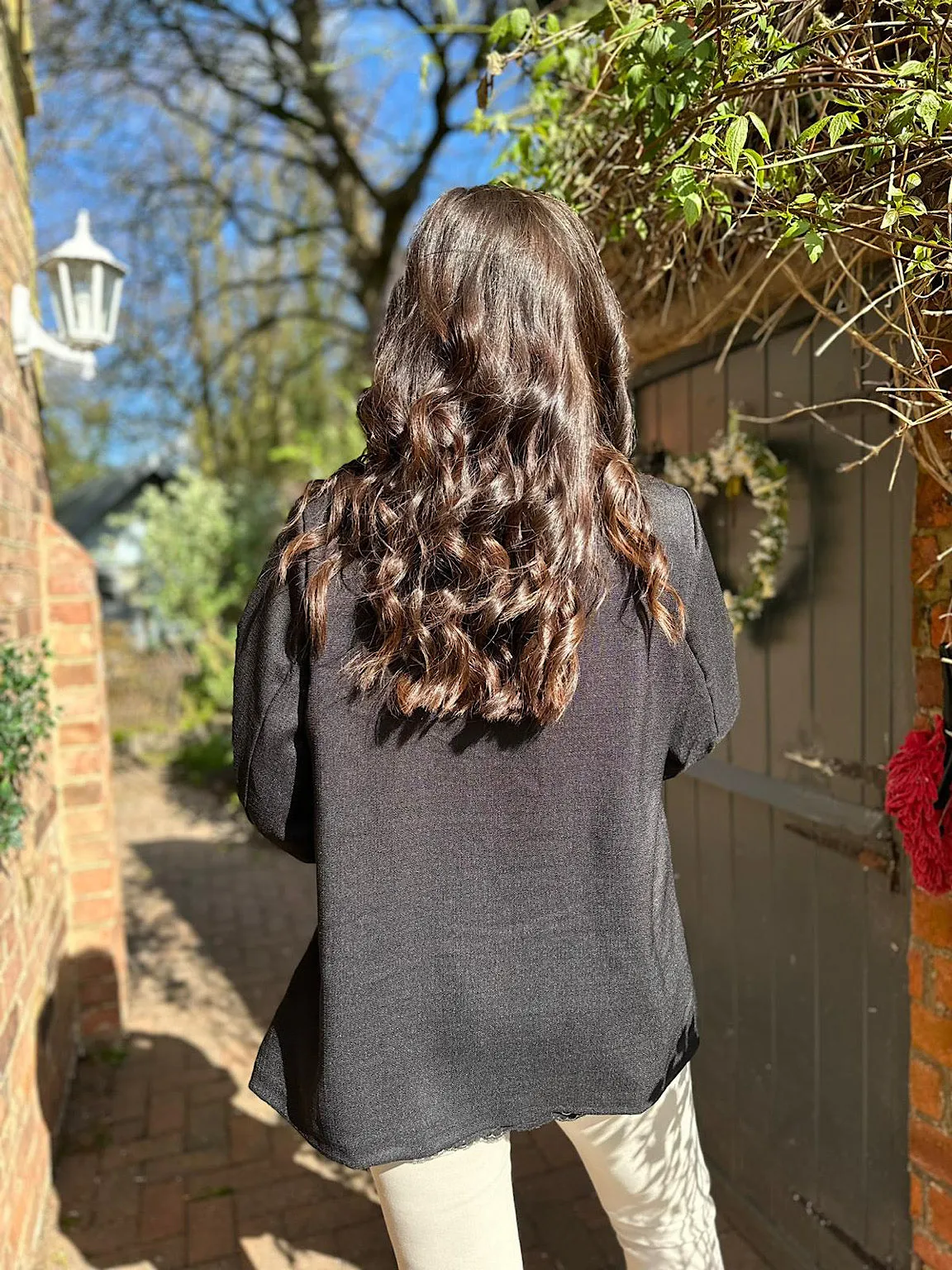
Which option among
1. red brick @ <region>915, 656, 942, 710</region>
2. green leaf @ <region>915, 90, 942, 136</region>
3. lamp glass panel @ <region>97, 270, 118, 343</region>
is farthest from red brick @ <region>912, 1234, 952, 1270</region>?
lamp glass panel @ <region>97, 270, 118, 343</region>

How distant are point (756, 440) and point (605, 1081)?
1443mm

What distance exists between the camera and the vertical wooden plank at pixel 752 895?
2.23m

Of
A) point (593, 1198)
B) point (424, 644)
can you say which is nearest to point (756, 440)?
point (424, 644)

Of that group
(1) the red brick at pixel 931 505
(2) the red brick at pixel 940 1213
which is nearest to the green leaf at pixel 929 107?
(1) the red brick at pixel 931 505

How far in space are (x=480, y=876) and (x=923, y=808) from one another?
0.80 metres

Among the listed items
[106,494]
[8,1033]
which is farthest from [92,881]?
[106,494]

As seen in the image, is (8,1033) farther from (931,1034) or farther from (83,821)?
(931,1034)

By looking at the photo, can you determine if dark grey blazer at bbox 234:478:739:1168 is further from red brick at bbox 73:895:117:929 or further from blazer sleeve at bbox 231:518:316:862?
red brick at bbox 73:895:117:929

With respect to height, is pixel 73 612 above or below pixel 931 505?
below

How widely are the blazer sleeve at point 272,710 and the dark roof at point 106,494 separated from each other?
53.9 ft

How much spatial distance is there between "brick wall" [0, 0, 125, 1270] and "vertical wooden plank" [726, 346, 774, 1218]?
5.72ft

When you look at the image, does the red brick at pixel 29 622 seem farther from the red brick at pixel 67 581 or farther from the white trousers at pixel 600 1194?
the white trousers at pixel 600 1194

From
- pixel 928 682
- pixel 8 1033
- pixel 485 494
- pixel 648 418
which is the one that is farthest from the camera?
pixel 648 418

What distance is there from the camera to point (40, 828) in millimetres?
2904
